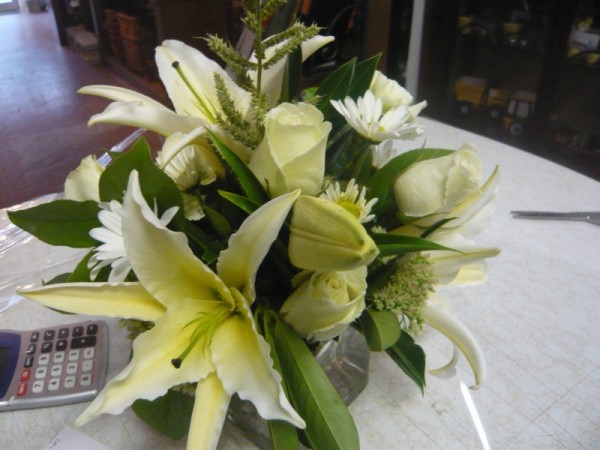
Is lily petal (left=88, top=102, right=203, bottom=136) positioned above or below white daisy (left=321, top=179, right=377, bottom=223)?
above

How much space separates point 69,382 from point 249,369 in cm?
35

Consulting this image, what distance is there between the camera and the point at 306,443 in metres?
0.43

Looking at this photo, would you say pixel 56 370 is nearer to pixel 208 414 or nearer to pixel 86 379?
pixel 86 379

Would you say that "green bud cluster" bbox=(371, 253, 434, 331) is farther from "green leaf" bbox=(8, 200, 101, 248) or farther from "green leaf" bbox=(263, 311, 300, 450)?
"green leaf" bbox=(8, 200, 101, 248)

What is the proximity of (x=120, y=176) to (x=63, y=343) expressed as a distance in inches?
13.2

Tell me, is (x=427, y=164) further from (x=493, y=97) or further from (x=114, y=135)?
(x=493, y=97)

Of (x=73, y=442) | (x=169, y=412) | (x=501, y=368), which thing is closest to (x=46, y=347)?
(x=73, y=442)

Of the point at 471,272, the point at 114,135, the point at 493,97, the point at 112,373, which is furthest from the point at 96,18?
the point at 471,272

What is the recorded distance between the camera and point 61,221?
1.48 ft

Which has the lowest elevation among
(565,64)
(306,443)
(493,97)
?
(493,97)

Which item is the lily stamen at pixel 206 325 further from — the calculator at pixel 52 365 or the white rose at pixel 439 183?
the calculator at pixel 52 365

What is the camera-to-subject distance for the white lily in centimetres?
36

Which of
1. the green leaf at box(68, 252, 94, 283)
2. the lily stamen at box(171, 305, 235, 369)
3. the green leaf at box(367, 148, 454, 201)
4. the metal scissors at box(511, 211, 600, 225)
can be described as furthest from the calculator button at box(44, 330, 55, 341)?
the metal scissors at box(511, 211, 600, 225)

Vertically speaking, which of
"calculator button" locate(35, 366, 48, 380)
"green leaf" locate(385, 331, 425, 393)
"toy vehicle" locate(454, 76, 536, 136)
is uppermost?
"green leaf" locate(385, 331, 425, 393)
